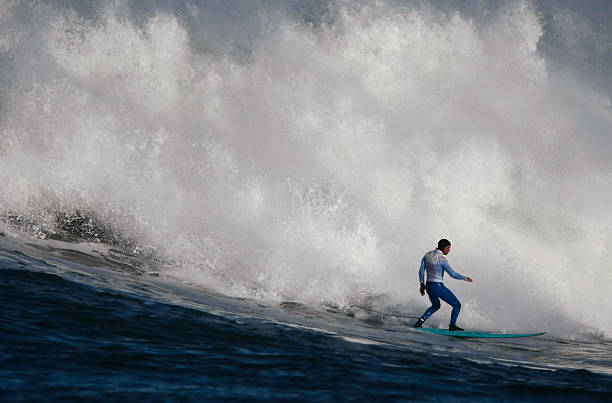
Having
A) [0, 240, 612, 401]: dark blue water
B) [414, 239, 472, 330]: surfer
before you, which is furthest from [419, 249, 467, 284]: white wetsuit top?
[0, 240, 612, 401]: dark blue water

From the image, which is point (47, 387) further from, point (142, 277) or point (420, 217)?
point (420, 217)

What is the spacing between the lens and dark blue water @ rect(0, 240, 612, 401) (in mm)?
4938

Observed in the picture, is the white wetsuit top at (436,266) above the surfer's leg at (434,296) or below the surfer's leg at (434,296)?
above

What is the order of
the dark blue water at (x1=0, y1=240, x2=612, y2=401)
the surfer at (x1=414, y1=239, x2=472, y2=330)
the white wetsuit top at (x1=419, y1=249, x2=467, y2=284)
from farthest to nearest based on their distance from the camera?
1. the white wetsuit top at (x1=419, y1=249, x2=467, y2=284)
2. the surfer at (x1=414, y1=239, x2=472, y2=330)
3. the dark blue water at (x1=0, y1=240, x2=612, y2=401)

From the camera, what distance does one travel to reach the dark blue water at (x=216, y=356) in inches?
194

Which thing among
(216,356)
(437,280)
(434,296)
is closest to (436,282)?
(437,280)

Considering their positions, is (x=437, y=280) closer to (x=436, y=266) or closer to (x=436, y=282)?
(x=436, y=282)

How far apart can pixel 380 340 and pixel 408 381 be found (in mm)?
2586

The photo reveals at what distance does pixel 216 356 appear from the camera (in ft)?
→ 20.0

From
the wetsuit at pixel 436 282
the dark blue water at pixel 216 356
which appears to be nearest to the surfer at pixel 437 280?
the wetsuit at pixel 436 282

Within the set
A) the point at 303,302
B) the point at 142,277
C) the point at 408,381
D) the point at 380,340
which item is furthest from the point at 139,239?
the point at 408,381

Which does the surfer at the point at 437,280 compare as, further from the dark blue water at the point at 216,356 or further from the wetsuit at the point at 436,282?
the dark blue water at the point at 216,356

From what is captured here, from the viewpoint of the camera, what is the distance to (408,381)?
19.4 ft

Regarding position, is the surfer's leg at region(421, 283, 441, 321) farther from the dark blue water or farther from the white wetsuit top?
the dark blue water
